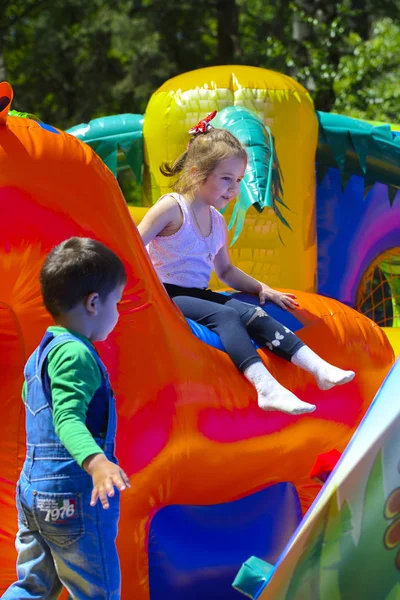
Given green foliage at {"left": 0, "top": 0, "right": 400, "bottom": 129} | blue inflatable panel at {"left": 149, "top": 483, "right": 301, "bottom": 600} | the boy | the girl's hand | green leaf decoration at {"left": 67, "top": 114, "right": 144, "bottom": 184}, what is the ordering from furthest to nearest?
green foliage at {"left": 0, "top": 0, "right": 400, "bottom": 129}
green leaf decoration at {"left": 67, "top": 114, "right": 144, "bottom": 184}
the girl's hand
blue inflatable panel at {"left": 149, "top": 483, "right": 301, "bottom": 600}
the boy

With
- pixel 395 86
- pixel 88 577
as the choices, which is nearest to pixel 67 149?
pixel 88 577

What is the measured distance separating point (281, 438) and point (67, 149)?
1035mm

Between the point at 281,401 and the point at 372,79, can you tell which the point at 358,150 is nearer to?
the point at 281,401

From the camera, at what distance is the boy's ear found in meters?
1.74

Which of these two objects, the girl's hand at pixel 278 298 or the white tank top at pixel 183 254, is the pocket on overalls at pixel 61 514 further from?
the girl's hand at pixel 278 298

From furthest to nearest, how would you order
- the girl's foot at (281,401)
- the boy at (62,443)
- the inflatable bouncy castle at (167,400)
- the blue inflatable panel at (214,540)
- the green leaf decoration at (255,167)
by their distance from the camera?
1. the green leaf decoration at (255,167)
2. the blue inflatable panel at (214,540)
3. the girl's foot at (281,401)
4. the inflatable bouncy castle at (167,400)
5. the boy at (62,443)

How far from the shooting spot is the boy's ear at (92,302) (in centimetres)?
174

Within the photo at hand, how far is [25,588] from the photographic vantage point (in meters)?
1.83

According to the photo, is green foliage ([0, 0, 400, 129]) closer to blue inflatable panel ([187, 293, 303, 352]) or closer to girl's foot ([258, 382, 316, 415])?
blue inflatable panel ([187, 293, 303, 352])

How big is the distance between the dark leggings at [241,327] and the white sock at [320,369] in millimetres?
26

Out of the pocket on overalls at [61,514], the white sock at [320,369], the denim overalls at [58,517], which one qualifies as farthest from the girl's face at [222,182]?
the pocket on overalls at [61,514]

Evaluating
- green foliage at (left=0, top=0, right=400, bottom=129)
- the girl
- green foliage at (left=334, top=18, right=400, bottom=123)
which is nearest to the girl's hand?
the girl

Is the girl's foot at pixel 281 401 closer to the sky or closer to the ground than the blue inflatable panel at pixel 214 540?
closer to the sky

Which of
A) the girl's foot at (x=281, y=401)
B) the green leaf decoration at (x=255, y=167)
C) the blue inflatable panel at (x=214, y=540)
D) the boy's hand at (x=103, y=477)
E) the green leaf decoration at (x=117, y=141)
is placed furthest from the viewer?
the green leaf decoration at (x=117, y=141)
